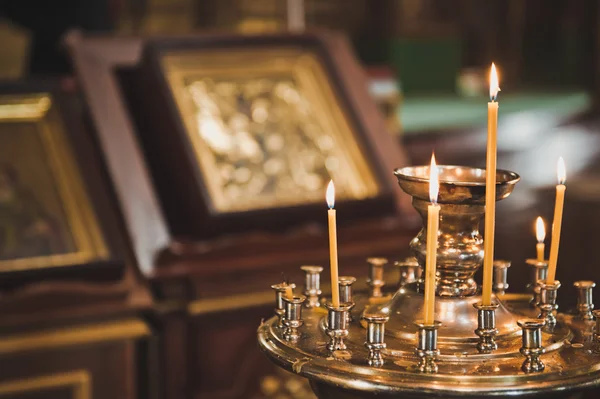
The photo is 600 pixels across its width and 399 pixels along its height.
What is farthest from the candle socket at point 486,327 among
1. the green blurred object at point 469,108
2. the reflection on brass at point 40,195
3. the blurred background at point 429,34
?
the green blurred object at point 469,108

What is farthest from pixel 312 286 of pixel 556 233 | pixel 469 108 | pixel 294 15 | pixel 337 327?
pixel 469 108

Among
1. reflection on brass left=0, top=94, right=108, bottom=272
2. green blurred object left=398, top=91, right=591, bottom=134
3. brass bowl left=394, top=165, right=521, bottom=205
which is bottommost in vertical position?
green blurred object left=398, top=91, right=591, bottom=134

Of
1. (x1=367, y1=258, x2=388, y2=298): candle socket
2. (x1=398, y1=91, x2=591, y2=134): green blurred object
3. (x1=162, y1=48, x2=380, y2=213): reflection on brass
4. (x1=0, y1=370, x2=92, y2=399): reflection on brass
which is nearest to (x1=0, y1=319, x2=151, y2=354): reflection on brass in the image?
(x1=0, y1=370, x2=92, y2=399): reflection on brass

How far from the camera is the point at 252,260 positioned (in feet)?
8.43

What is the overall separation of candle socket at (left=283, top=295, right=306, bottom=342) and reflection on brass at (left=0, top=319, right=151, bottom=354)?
58.2 inches

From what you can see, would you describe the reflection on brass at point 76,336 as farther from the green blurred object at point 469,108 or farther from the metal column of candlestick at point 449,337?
the green blurred object at point 469,108

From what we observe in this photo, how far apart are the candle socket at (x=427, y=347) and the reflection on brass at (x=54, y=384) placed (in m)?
1.67

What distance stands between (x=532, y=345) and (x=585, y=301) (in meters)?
0.24

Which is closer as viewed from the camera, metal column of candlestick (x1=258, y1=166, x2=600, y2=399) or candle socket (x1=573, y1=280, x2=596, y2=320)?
metal column of candlestick (x1=258, y1=166, x2=600, y2=399)

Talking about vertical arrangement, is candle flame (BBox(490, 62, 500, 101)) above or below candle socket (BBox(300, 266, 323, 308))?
above

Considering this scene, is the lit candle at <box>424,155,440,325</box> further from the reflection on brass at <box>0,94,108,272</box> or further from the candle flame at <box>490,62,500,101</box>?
the reflection on brass at <box>0,94,108,272</box>

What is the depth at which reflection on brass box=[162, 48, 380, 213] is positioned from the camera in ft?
8.78

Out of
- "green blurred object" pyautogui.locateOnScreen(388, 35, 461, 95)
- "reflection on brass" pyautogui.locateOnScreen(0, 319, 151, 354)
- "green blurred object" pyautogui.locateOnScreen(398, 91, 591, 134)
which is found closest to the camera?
"reflection on brass" pyautogui.locateOnScreen(0, 319, 151, 354)

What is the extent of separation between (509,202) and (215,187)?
2.99m
